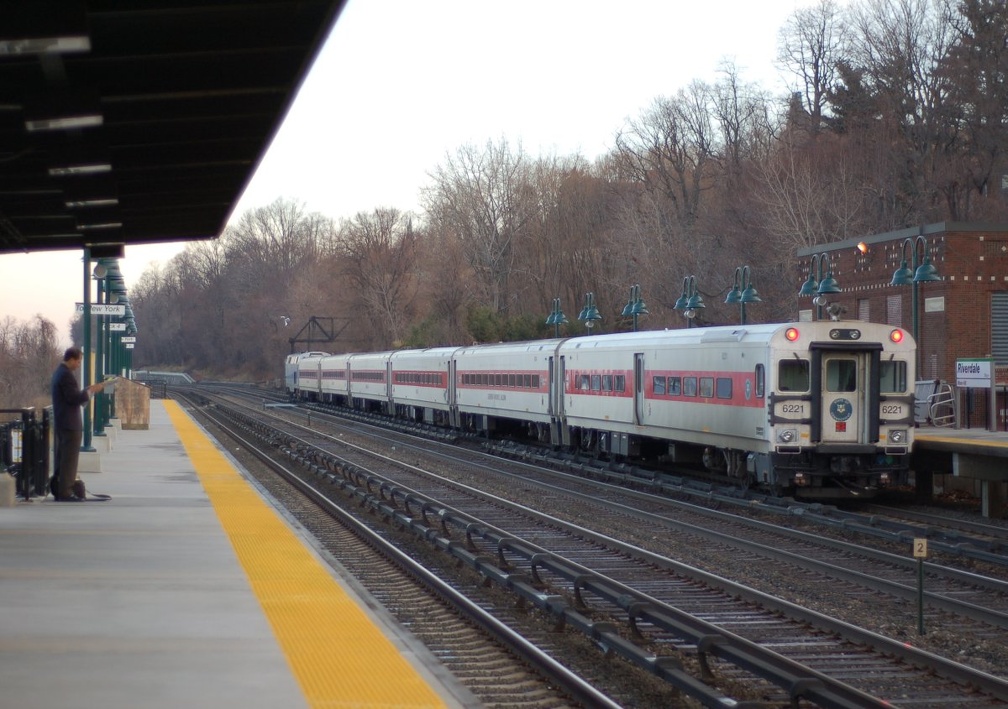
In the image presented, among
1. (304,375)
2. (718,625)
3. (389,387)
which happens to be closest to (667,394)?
(718,625)

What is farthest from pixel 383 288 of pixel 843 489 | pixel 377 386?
pixel 843 489


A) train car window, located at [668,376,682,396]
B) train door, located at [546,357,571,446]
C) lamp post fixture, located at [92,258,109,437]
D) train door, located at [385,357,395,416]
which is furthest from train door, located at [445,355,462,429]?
train car window, located at [668,376,682,396]

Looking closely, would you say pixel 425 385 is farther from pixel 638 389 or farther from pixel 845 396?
pixel 845 396

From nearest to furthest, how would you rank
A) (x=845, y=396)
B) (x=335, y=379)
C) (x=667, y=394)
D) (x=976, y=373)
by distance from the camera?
(x=845, y=396) → (x=976, y=373) → (x=667, y=394) → (x=335, y=379)

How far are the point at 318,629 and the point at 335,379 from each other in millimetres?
53048

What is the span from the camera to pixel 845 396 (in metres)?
19.0

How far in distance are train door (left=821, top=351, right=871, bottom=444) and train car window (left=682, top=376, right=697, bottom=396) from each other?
3122mm

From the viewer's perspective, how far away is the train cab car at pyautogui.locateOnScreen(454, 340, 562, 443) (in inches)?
1222

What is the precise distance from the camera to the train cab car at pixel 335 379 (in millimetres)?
58781

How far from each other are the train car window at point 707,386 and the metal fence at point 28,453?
401 inches

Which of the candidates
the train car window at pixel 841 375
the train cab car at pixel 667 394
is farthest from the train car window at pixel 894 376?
the train cab car at pixel 667 394

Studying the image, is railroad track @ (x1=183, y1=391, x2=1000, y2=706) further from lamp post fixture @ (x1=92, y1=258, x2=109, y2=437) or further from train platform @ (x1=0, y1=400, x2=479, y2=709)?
lamp post fixture @ (x1=92, y1=258, x2=109, y2=437)

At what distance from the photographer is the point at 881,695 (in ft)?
26.7

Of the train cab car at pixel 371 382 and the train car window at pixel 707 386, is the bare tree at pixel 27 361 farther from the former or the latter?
the train car window at pixel 707 386
